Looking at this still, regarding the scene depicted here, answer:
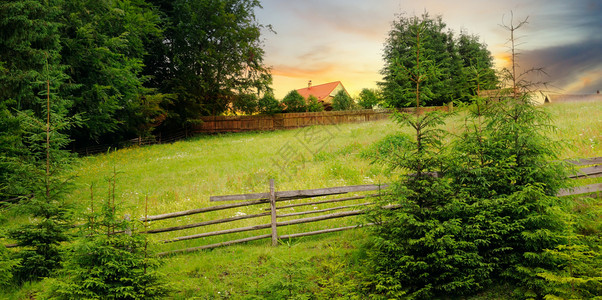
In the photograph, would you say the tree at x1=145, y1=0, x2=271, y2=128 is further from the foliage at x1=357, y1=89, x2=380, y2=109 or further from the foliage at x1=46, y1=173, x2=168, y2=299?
the foliage at x1=46, y1=173, x2=168, y2=299

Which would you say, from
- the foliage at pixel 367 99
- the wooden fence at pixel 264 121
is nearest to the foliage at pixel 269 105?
the wooden fence at pixel 264 121

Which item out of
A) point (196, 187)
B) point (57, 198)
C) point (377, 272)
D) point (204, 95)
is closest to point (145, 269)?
point (57, 198)

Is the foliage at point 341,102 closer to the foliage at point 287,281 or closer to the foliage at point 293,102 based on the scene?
the foliage at point 293,102

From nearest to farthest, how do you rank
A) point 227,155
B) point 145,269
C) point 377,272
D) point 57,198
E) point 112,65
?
point 145,269, point 377,272, point 57,198, point 227,155, point 112,65

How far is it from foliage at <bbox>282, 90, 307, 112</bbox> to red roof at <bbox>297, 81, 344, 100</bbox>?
11554 millimetres

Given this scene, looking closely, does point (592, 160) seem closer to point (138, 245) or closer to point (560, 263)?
point (560, 263)

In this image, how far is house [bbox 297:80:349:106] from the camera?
43.9 metres

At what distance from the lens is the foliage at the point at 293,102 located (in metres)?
32.9

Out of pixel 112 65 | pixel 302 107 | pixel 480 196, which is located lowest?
pixel 480 196

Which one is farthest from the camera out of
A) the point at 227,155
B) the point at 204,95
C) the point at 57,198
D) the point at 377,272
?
the point at 204,95

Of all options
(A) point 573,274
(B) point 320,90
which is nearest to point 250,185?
(A) point 573,274

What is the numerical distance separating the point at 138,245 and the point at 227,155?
13.4 meters

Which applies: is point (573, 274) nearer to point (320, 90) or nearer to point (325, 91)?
point (325, 91)

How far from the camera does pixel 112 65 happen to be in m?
22.4
